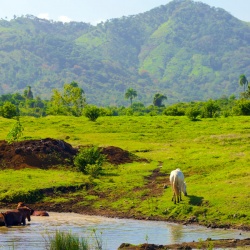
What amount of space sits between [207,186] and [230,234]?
25.1 ft

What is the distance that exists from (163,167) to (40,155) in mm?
7958

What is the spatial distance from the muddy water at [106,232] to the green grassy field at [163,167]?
1.59 m

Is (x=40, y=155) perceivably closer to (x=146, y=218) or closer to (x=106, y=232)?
(x=146, y=218)

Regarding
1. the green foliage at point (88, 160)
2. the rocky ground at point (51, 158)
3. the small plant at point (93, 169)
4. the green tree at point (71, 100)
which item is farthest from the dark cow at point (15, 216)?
the green tree at point (71, 100)

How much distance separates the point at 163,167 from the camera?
40.7 m

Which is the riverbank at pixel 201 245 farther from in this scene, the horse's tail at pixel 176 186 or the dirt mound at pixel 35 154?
the dirt mound at pixel 35 154

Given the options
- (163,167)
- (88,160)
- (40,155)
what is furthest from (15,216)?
(163,167)

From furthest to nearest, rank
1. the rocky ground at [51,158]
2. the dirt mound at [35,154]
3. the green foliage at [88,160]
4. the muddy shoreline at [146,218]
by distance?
1. the dirt mound at [35,154]
2. the green foliage at [88,160]
3. the rocky ground at [51,158]
4. the muddy shoreline at [146,218]

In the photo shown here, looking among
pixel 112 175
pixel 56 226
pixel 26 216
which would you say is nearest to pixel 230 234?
pixel 56 226

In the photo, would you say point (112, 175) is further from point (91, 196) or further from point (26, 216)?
point (26, 216)

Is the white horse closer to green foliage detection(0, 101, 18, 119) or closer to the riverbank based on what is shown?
the riverbank

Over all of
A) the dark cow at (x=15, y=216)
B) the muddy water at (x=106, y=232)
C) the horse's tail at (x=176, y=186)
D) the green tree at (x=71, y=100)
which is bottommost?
the muddy water at (x=106, y=232)

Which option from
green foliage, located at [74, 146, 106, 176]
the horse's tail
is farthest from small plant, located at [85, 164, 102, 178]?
the horse's tail

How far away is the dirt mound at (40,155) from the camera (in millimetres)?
39688
